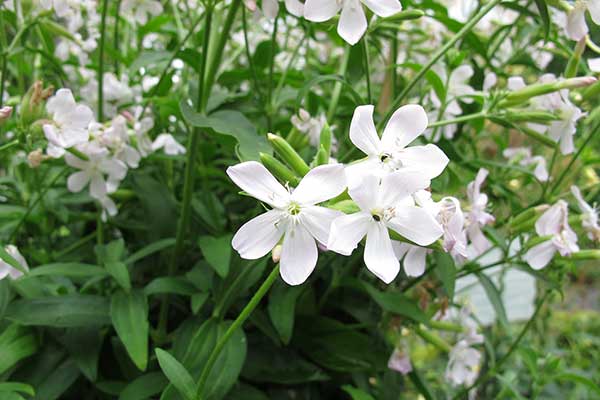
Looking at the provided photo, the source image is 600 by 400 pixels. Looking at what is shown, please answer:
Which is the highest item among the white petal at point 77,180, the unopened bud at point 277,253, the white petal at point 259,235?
the white petal at point 259,235

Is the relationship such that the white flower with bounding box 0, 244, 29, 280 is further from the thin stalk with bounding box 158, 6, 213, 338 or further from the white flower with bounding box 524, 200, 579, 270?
the white flower with bounding box 524, 200, 579, 270

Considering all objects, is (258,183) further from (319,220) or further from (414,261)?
(414,261)

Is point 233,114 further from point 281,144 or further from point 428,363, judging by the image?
point 428,363

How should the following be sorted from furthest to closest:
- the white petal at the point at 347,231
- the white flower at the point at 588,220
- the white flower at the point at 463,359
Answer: the white flower at the point at 463,359 → the white flower at the point at 588,220 → the white petal at the point at 347,231

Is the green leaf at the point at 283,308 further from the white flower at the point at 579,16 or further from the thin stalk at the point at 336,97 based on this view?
the white flower at the point at 579,16

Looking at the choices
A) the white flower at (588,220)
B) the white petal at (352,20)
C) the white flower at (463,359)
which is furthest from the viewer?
the white flower at (463,359)

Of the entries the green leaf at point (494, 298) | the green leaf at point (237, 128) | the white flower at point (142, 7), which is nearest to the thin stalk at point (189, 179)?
the green leaf at point (237, 128)

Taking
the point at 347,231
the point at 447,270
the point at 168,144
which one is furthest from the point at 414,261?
the point at 168,144
